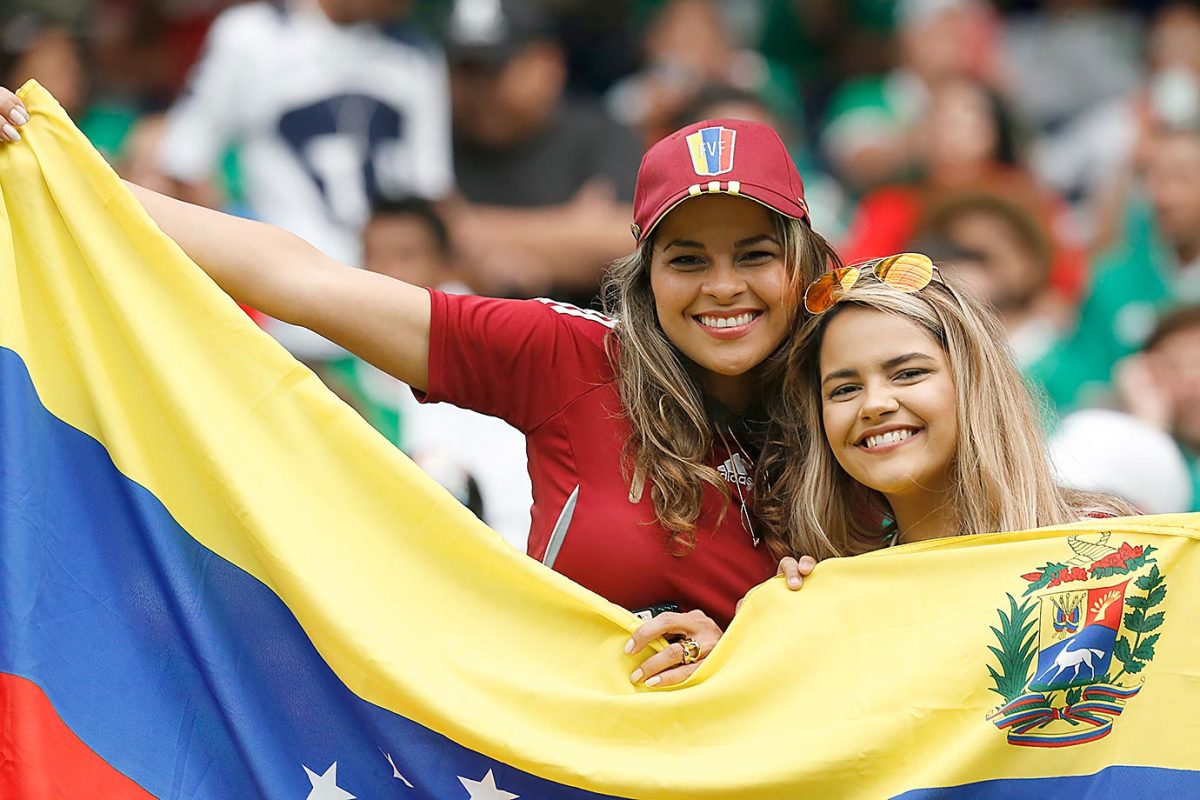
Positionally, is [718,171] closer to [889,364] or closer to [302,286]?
[889,364]

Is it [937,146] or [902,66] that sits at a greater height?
[902,66]

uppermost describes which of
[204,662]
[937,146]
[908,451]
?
[937,146]

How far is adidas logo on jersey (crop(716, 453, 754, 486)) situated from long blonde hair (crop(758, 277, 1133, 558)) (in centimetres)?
4

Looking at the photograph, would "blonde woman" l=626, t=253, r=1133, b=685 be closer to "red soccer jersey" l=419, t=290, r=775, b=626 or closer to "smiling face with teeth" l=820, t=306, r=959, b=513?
"smiling face with teeth" l=820, t=306, r=959, b=513

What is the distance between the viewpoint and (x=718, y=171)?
11.8 feet

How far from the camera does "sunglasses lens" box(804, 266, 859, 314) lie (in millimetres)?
3605

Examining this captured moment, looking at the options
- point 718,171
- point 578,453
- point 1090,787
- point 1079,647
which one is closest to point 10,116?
point 578,453

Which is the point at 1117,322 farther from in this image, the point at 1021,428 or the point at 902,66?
the point at 1021,428

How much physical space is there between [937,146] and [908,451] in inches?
187

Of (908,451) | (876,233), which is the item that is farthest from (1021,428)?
(876,233)

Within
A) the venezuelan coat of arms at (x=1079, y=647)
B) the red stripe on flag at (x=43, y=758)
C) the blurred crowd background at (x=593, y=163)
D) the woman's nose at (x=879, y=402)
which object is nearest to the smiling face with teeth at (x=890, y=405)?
the woman's nose at (x=879, y=402)

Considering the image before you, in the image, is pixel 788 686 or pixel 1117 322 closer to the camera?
pixel 788 686

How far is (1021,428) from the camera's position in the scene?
3533 millimetres

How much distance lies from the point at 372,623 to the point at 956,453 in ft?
3.91
